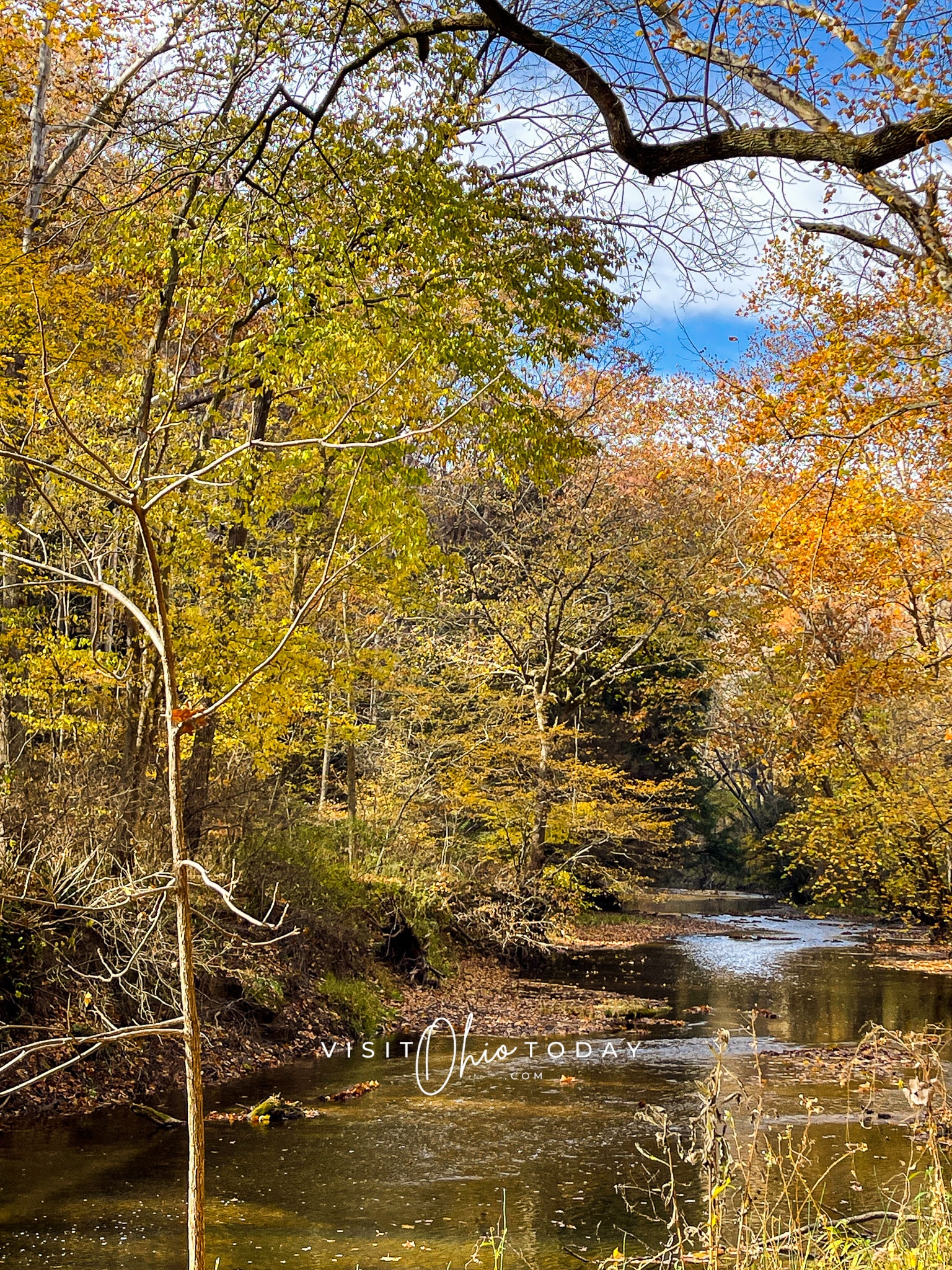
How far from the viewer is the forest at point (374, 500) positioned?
6898mm

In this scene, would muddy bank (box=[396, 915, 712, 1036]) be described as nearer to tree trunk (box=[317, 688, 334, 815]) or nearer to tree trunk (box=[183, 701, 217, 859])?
tree trunk (box=[317, 688, 334, 815])

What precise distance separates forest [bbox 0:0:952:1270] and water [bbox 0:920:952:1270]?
1.04 m

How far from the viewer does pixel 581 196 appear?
8.01m

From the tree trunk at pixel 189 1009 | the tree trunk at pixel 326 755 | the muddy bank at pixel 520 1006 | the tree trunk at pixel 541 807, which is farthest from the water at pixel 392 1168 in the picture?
the tree trunk at pixel 541 807

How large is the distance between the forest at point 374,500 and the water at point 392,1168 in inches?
41.0

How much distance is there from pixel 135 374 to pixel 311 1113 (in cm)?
776

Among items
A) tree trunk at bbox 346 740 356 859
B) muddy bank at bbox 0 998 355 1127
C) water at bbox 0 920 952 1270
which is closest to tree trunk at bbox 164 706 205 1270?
water at bbox 0 920 952 1270

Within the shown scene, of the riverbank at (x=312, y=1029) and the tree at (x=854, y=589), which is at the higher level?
the tree at (x=854, y=589)

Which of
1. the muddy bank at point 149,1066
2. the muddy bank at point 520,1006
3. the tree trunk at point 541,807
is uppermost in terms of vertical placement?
the tree trunk at point 541,807

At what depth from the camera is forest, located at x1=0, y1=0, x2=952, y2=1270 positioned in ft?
22.6

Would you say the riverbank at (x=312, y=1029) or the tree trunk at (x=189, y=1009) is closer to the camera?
the tree trunk at (x=189, y=1009)

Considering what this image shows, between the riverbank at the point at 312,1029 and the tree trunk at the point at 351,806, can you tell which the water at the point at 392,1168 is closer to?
the riverbank at the point at 312,1029

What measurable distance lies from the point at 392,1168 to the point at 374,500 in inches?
270

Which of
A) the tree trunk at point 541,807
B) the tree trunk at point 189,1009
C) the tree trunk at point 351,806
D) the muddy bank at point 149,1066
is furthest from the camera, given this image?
the tree trunk at point 541,807
